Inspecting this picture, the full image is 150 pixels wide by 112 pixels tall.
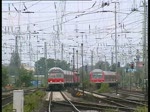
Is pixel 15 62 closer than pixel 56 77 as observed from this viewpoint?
No

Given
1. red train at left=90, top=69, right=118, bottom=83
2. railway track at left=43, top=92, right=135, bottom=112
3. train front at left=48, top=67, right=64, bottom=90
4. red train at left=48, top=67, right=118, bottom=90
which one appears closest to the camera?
railway track at left=43, top=92, right=135, bottom=112

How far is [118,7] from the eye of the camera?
29.3m

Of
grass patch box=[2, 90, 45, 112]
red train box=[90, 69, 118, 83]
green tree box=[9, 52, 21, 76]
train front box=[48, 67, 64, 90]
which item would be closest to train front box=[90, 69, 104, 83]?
red train box=[90, 69, 118, 83]

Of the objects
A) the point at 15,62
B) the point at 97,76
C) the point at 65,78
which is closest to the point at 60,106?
the point at 65,78

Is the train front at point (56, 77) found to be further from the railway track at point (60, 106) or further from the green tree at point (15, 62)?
the railway track at point (60, 106)

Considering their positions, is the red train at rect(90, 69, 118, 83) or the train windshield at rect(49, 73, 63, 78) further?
the red train at rect(90, 69, 118, 83)

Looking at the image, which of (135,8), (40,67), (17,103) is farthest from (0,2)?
(40,67)

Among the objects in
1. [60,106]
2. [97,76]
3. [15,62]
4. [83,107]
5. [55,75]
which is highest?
[15,62]

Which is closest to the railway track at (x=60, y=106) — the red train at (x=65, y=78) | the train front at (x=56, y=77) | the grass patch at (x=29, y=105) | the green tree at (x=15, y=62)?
the grass patch at (x=29, y=105)

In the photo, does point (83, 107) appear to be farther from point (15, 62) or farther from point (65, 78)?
point (15, 62)

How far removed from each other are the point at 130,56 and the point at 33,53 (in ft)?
46.1

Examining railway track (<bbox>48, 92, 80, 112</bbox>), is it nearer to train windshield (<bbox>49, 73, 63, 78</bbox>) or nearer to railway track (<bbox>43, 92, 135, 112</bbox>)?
railway track (<bbox>43, 92, 135, 112</bbox>)

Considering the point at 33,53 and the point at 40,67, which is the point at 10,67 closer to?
the point at 33,53

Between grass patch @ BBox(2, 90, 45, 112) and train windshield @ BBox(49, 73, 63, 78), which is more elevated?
train windshield @ BBox(49, 73, 63, 78)
